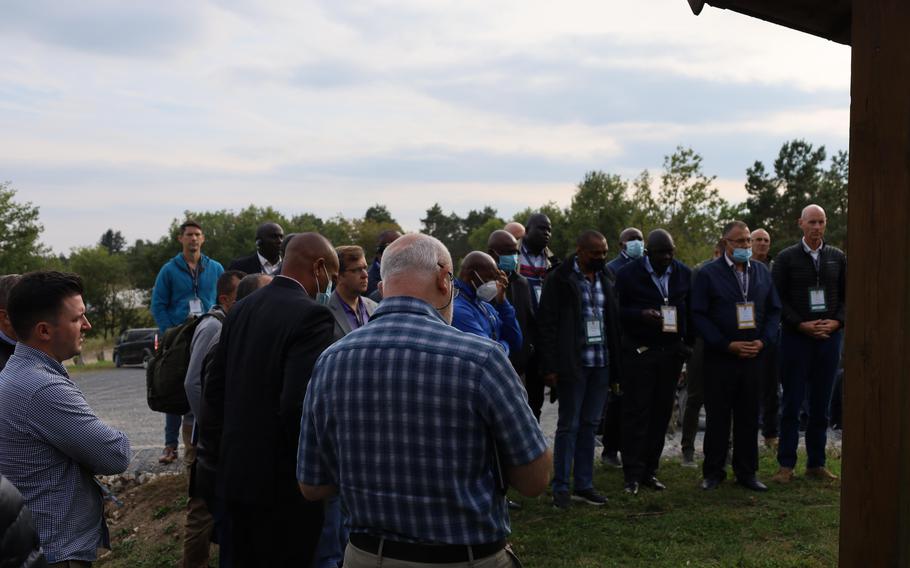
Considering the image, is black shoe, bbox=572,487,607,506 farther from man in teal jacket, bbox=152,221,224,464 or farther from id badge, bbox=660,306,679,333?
Result: man in teal jacket, bbox=152,221,224,464

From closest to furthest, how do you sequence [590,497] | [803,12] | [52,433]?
[52,433], [803,12], [590,497]

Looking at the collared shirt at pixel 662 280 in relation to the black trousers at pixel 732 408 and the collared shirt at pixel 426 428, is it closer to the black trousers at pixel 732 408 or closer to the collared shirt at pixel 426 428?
the black trousers at pixel 732 408

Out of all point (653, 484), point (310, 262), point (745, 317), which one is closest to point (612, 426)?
point (653, 484)

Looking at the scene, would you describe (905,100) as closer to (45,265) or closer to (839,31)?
(839,31)

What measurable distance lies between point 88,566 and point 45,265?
44.6 m

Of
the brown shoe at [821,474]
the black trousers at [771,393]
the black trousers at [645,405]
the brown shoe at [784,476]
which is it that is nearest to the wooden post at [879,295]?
the black trousers at [645,405]

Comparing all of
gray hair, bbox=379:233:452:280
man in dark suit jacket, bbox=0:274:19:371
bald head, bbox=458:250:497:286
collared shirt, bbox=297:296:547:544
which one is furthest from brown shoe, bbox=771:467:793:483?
man in dark suit jacket, bbox=0:274:19:371

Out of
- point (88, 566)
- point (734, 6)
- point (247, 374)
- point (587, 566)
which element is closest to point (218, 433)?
point (247, 374)

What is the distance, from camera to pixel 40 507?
10.6 ft

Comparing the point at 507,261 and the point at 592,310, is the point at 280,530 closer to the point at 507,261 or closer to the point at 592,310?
the point at 507,261

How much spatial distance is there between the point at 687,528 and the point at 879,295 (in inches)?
158

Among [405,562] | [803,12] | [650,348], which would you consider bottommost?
[650,348]

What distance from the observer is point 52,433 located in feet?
10.5

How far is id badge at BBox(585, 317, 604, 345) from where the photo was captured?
7129mm
